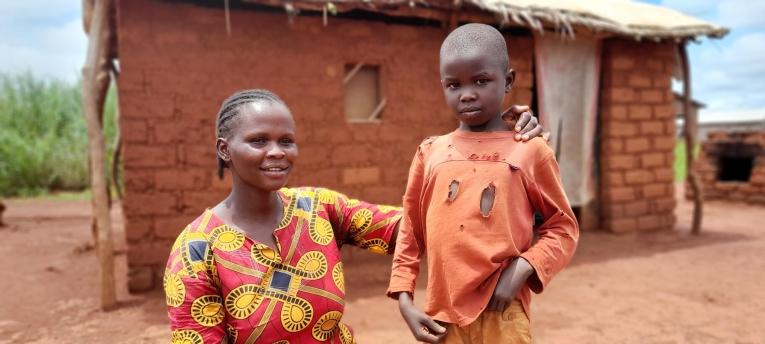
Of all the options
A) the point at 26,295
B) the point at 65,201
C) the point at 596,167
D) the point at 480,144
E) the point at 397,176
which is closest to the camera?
the point at 480,144

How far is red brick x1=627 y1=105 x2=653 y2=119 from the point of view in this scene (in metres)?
6.85

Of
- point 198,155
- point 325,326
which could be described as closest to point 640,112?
point 198,155

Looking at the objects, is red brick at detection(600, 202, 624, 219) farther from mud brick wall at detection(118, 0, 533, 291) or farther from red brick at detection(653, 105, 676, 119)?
mud brick wall at detection(118, 0, 533, 291)

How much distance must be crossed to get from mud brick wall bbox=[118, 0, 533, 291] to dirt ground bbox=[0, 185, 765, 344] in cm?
77

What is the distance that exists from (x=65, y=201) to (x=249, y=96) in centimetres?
1217

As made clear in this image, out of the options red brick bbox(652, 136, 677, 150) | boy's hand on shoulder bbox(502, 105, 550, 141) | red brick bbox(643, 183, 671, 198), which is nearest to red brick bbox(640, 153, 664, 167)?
red brick bbox(652, 136, 677, 150)

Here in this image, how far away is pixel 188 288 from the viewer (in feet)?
4.33

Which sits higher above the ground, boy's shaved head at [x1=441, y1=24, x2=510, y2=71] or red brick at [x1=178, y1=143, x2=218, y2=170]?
boy's shaved head at [x1=441, y1=24, x2=510, y2=71]

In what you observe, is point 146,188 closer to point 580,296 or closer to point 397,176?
point 397,176

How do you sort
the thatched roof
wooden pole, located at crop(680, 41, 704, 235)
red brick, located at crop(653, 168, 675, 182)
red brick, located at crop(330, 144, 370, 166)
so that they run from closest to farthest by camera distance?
the thatched roof → red brick, located at crop(330, 144, 370, 166) → red brick, located at crop(653, 168, 675, 182) → wooden pole, located at crop(680, 41, 704, 235)

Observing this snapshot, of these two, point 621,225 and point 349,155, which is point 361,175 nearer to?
point 349,155

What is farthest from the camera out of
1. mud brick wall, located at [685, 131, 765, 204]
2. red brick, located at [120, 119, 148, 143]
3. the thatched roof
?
mud brick wall, located at [685, 131, 765, 204]

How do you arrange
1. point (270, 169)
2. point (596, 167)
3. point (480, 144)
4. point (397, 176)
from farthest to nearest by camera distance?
point (596, 167) < point (397, 176) < point (480, 144) < point (270, 169)

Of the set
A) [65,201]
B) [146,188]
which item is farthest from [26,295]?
[65,201]
